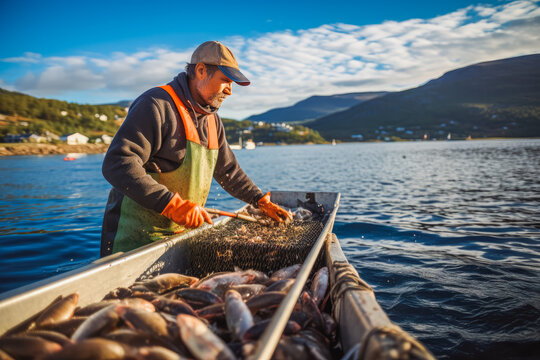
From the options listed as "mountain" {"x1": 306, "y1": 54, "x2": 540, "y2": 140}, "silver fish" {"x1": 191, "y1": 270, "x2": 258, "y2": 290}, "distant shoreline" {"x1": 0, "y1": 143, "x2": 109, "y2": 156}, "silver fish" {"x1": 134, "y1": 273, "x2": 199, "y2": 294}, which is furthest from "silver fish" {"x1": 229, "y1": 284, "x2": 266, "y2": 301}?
"mountain" {"x1": 306, "y1": 54, "x2": 540, "y2": 140}

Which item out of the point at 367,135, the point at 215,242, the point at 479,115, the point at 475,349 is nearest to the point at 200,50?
the point at 215,242

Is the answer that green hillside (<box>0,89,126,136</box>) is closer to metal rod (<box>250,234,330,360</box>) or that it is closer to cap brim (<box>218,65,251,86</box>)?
cap brim (<box>218,65,251,86</box>)

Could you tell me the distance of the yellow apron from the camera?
404cm

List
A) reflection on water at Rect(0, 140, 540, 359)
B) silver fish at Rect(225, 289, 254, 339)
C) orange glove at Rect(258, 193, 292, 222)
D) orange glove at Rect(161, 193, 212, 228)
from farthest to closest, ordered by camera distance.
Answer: orange glove at Rect(258, 193, 292, 222) → reflection on water at Rect(0, 140, 540, 359) → orange glove at Rect(161, 193, 212, 228) → silver fish at Rect(225, 289, 254, 339)

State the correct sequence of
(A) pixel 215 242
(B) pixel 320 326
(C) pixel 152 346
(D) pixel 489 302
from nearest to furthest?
(C) pixel 152 346
(B) pixel 320 326
(A) pixel 215 242
(D) pixel 489 302

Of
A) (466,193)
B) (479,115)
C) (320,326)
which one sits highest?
(479,115)

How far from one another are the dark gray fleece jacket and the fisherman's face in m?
0.14

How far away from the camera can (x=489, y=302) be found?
16.1ft

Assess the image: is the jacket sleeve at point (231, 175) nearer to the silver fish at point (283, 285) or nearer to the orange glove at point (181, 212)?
the orange glove at point (181, 212)

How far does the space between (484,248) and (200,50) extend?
8095 mm

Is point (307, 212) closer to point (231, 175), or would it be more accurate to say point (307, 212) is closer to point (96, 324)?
point (231, 175)

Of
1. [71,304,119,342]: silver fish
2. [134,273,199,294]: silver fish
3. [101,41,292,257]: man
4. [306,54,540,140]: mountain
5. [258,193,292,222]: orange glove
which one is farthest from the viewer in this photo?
[306,54,540,140]: mountain

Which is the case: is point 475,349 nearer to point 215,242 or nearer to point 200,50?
point 215,242

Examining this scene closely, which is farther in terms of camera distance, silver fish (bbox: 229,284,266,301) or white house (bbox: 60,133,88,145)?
white house (bbox: 60,133,88,145)
